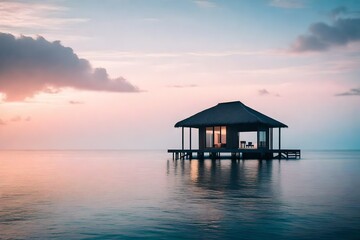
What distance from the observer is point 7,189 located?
21922 mm

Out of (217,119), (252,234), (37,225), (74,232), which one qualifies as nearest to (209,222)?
(252,234)

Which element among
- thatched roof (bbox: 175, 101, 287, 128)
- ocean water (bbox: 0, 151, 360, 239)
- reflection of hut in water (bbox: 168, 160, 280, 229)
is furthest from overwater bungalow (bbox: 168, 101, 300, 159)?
ocean water (bbox: 0, 151, 360, 239)

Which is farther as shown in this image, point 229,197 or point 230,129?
point 230,129

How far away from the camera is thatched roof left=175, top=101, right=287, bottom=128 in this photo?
135 ft

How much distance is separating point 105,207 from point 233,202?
4.49 meters

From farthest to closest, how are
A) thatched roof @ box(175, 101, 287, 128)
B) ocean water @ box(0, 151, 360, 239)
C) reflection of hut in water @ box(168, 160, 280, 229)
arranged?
thatched roof @ box(175, 101, 287, 128) → reflection of hut in water @ box(168, 160, 280, 229) → ocean water @ box(0, 151, 360, 239)

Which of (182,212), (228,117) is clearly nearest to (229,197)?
(182,212)

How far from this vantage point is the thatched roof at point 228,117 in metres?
41.3

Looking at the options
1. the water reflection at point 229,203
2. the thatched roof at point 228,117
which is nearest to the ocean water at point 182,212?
the water reflection at point 229,203

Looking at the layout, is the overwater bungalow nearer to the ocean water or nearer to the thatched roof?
the thatched roof

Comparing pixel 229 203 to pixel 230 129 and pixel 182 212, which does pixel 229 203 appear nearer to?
pixel 182 212

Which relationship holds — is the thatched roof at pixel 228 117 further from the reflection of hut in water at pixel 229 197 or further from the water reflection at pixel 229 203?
the water reflection at pixel 229 203

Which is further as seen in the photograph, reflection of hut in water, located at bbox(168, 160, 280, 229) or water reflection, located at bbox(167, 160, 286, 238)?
reflection of hut in water, located at bbox(168, 160, 280, 229)

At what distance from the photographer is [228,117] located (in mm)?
42844
